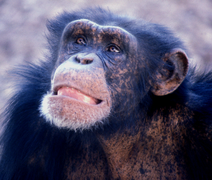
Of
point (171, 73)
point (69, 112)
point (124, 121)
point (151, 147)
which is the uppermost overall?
point (171, 73)

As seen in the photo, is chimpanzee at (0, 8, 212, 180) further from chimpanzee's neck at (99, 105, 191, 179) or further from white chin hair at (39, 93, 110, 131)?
white chin hair at (39, 93, 110, 131)

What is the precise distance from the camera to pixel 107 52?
3.48 metres

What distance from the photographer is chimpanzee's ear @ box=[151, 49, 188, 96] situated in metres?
3.64

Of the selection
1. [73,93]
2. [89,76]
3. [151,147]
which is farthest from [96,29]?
[151,147]

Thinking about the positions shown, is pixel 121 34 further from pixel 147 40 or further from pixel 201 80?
pixel 201 80

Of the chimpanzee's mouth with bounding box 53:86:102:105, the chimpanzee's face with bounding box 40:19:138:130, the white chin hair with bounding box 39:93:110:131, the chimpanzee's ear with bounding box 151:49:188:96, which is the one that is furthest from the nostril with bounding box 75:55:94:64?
the chimpanzee's ear with bounding box 151:49:188:96

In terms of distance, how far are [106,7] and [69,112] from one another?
24.4ft

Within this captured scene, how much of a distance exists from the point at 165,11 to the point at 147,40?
6.90 m

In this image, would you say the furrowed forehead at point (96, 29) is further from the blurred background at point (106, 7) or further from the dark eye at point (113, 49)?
the blurred background at point (106, 7)

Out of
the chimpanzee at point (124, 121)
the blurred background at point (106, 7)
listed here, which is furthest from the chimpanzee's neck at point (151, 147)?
the blurred background at point (106, 7)

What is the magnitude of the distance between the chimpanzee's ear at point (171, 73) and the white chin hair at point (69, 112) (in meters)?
0.93

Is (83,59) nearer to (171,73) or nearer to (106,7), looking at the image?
(171,73)

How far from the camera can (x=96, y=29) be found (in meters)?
3.49

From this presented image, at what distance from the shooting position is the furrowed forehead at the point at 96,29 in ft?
11.4
